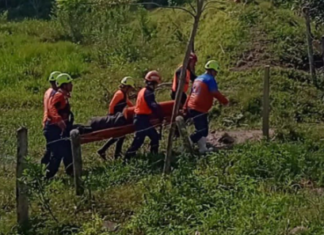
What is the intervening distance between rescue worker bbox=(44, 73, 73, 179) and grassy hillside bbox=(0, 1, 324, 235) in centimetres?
29

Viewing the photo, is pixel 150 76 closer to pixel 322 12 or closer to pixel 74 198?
pixel 74 198

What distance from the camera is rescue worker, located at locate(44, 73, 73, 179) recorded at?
984 cm

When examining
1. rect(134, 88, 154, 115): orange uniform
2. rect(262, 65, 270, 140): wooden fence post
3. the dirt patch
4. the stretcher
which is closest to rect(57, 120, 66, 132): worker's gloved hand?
the stretcher

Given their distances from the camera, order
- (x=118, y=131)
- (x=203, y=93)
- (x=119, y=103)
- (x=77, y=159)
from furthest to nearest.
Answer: (x=119, y=103) → (x=203, y=93) → (x=118, y=131) → (x=77, y=159)

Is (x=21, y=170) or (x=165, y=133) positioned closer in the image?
(x=21, y=170)

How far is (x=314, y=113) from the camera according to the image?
43.8ft

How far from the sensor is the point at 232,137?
38.7 ft

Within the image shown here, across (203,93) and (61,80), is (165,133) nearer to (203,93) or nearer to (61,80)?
(203,93)

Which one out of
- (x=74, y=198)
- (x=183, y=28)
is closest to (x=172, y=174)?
(x=74, y=198)

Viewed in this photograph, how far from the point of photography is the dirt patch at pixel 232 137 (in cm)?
1138

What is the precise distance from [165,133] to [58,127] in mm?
3086

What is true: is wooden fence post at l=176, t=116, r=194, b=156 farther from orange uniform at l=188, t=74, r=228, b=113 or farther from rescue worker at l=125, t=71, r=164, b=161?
orange uniform at l=188, t=74, r=228, b=113

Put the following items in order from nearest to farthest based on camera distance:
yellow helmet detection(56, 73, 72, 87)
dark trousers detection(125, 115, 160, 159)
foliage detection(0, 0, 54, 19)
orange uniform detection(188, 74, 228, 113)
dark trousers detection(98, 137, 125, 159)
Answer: yellow helmet detection(56, 73, 72, 87)
dark trousers detection(125, 115, 160, 159)
orange uniform detection(188, 74, 228, 113)
dark trousers detection(98, 137, 125, 159)
foliage detection(0, 0, 54, 19)

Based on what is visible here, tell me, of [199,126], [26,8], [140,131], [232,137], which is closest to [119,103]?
[140,131]
